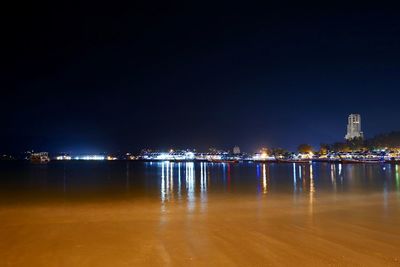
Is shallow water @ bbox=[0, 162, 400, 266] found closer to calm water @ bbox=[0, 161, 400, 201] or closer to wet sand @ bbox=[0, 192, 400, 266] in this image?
wet sand @ bbox=[0, 192, 400, 266]

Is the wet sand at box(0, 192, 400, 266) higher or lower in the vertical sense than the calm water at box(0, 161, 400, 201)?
higher

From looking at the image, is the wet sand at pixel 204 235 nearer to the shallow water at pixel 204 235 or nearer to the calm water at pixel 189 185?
the shallow water at pixel 204 235

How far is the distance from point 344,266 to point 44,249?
6580mm

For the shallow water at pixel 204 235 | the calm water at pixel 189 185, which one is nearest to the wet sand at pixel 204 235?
the shallow water at pixel 204 235

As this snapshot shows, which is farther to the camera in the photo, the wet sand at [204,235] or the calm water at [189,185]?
the calm water at [189,185]

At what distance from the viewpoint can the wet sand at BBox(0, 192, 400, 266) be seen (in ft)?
28.8

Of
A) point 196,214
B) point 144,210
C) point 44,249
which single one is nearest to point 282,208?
point 196,214

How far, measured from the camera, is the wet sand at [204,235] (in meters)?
8.77

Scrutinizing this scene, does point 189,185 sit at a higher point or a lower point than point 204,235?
lower

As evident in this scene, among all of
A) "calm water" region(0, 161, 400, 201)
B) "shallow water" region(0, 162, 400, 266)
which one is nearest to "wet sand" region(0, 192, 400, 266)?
"shallow water" region(0, 162, 400, 266)

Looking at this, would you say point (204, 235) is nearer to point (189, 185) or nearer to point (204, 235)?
point (204, 235)

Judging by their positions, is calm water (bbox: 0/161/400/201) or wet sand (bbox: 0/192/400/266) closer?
wet sand (bbox: 0/192/400/266)

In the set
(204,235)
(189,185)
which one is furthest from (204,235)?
(189,185)

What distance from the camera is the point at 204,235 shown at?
11.4m
